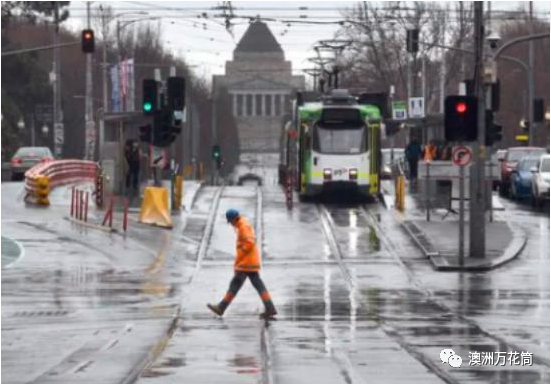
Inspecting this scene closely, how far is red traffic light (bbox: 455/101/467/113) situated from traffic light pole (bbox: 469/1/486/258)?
0.52 m

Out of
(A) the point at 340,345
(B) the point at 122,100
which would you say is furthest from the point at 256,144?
(A) the point at 340,345

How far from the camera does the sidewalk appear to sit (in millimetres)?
30750

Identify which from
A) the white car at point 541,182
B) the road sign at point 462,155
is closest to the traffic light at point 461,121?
the road sign at point 462,155

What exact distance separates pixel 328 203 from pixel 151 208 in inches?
325

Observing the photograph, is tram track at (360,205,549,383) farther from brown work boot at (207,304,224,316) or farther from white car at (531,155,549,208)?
white car at (531,155,549,208)

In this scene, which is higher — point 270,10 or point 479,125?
point 270,10

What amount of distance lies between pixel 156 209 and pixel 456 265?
11.4 meters

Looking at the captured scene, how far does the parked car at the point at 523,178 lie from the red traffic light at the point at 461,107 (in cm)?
1820

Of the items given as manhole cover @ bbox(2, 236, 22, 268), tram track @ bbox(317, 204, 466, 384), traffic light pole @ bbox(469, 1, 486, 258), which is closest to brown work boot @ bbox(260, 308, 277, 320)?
tram track @ bbox(317, 204, 466, 384)

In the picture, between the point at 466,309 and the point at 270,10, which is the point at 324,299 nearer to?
the point at 466,309

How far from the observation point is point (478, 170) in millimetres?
32188

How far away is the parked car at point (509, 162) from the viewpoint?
175ft

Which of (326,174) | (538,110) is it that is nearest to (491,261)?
(326,174)

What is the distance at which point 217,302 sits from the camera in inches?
966
